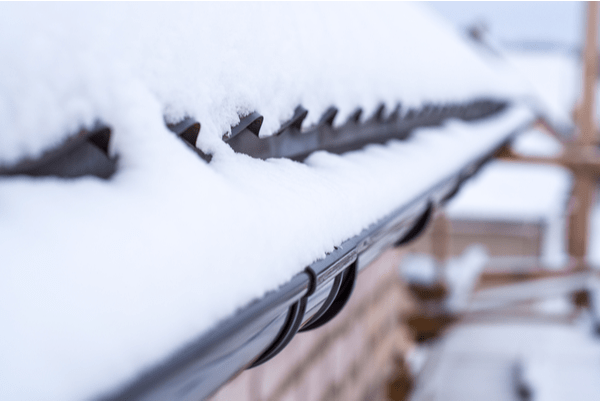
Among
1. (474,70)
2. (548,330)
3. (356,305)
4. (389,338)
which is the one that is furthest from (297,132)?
(548,330)

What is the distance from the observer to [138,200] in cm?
40

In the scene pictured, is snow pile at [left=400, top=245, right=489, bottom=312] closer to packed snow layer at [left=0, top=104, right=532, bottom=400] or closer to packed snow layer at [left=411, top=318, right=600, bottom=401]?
packed snow layer at [left=411, top=318, right=600, bottom=401]

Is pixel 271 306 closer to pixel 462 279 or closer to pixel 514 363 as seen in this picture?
pixel 514 363

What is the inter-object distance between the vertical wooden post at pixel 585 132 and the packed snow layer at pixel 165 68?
14.2ft

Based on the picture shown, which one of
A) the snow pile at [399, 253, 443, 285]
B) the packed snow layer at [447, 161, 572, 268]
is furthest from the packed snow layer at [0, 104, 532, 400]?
the packed snow layer at [447, 161, 572, 268]

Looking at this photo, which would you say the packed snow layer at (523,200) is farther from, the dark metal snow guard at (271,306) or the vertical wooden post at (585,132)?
Result: the dark metal snow guard at (271,306)

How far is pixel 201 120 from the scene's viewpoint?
1.76 feet

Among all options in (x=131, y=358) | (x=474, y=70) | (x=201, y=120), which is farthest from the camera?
(x=474, y=70)

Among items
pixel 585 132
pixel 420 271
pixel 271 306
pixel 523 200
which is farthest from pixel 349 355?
pixel 523 200

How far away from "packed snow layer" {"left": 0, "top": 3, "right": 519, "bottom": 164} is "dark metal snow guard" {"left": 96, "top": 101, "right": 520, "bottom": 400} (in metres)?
0.04

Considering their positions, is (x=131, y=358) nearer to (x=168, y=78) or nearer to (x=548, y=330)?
(x=168, y=78)

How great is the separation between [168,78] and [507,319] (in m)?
4.73

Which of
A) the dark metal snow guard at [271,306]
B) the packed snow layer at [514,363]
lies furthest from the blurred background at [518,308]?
the dark metal snow guard at [271,306]

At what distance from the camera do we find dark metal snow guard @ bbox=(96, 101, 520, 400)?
35 centimetres
